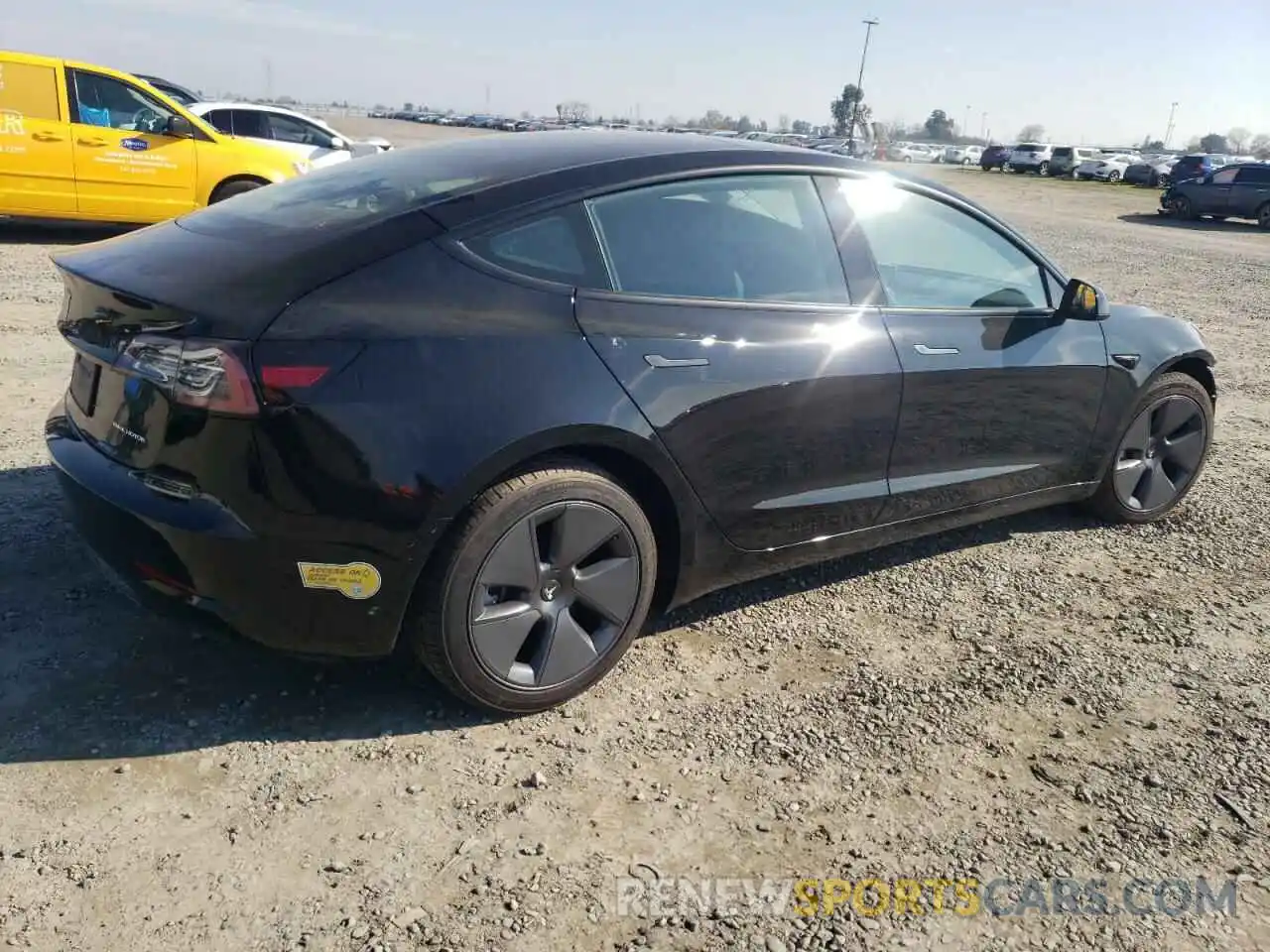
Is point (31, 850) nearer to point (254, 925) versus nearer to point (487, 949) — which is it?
point (254, 925)

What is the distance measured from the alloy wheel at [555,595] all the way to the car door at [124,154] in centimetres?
888

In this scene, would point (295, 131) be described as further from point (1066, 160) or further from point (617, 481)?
point (1066, 160)

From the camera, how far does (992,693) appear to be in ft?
10.4

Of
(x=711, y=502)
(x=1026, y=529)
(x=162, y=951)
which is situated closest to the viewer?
(x=162, y=951)

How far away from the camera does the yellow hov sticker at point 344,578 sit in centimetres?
248

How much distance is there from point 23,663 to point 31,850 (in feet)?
2.78

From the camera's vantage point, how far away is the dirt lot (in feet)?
7.14

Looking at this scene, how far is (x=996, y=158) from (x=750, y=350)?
5398cm

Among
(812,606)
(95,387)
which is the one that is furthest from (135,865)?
(812,606)

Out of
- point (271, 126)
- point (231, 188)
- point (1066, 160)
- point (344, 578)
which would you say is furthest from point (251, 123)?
point (1066, 160)

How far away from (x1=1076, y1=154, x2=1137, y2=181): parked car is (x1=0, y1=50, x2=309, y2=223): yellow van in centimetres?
4391

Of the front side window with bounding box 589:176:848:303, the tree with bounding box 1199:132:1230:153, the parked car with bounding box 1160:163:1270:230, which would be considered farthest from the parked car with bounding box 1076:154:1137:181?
the tree with bounding box 1199:132:1230:153

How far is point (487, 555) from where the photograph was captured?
2.62 metres

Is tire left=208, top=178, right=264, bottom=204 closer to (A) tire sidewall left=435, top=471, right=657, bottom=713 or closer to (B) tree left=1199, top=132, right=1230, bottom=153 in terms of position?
(A) tire sidewall left=435, top=471, right=657, bottom=713
